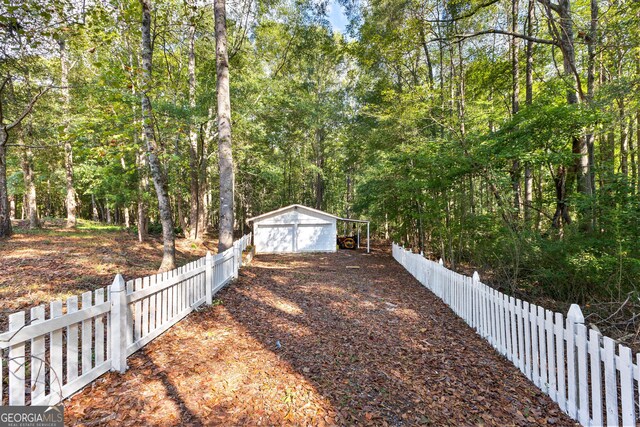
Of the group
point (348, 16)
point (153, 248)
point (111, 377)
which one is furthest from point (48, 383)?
point (348, 16)

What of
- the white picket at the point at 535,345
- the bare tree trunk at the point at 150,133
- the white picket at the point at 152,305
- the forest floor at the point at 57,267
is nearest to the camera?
the white picket at the point at 535,345

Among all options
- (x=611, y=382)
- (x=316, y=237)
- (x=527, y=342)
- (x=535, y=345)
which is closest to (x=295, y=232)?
(x=316, y=237)

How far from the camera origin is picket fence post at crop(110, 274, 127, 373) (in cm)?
281

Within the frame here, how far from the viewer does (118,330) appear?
112 inches

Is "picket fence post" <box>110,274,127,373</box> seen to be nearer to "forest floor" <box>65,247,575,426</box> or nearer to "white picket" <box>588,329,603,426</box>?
"forest floor" <box>65,247,575,426</box>

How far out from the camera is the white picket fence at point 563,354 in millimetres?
2127

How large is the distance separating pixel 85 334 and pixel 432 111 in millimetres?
12260

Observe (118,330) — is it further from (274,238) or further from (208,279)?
(274,238)

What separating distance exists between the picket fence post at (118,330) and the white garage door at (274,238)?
15.4 m

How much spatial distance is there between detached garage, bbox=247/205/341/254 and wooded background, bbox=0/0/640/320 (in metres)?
2.72

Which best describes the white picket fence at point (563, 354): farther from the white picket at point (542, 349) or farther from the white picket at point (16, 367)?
the white picket at point (16, 367)

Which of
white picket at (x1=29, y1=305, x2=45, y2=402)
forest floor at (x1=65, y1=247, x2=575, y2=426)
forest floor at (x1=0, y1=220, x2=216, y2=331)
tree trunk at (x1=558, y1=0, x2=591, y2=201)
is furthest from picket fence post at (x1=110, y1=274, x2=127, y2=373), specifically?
tree trunk at (x1=558, y1=0, x2=591, y2=201)

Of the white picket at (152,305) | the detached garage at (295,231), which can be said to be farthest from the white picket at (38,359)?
the detached garage at (295,231)

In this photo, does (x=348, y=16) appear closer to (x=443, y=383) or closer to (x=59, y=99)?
(x=443, y=383)
